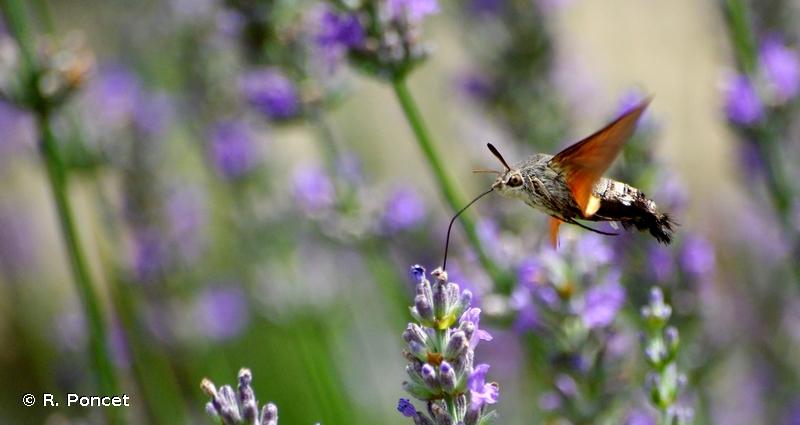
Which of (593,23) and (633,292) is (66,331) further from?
(593,23)

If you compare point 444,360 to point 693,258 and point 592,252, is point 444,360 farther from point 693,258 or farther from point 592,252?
point 693,258

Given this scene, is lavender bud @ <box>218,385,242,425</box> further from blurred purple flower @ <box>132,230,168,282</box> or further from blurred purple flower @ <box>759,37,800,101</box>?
blurred purple flower @ <box>132,230,168,282</box>

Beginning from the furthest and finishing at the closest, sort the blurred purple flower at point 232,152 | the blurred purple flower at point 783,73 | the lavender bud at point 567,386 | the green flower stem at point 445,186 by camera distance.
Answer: the blurred purple flower at point 232,152 → the blurred purple flower at point 783,73 → the green flower stem at point 445,186 → the lavender bud at point 567,386

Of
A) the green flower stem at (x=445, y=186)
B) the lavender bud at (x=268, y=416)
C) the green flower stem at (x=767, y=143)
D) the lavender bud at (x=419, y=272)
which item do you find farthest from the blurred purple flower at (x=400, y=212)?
the lavender bud at (x=268, y=416)

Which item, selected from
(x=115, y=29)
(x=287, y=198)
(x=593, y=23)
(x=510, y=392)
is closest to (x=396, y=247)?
(x=287, y=198)

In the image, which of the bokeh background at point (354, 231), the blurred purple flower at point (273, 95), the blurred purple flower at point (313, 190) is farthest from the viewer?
the blurred purple flower at point (313, 190)

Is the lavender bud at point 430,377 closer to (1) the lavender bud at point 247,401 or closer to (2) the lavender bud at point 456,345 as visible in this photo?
(2) the lavender bud at point 456,345

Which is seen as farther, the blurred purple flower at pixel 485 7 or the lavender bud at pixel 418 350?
the blurred purple flower at pixel 485 7

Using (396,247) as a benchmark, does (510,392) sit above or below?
below
